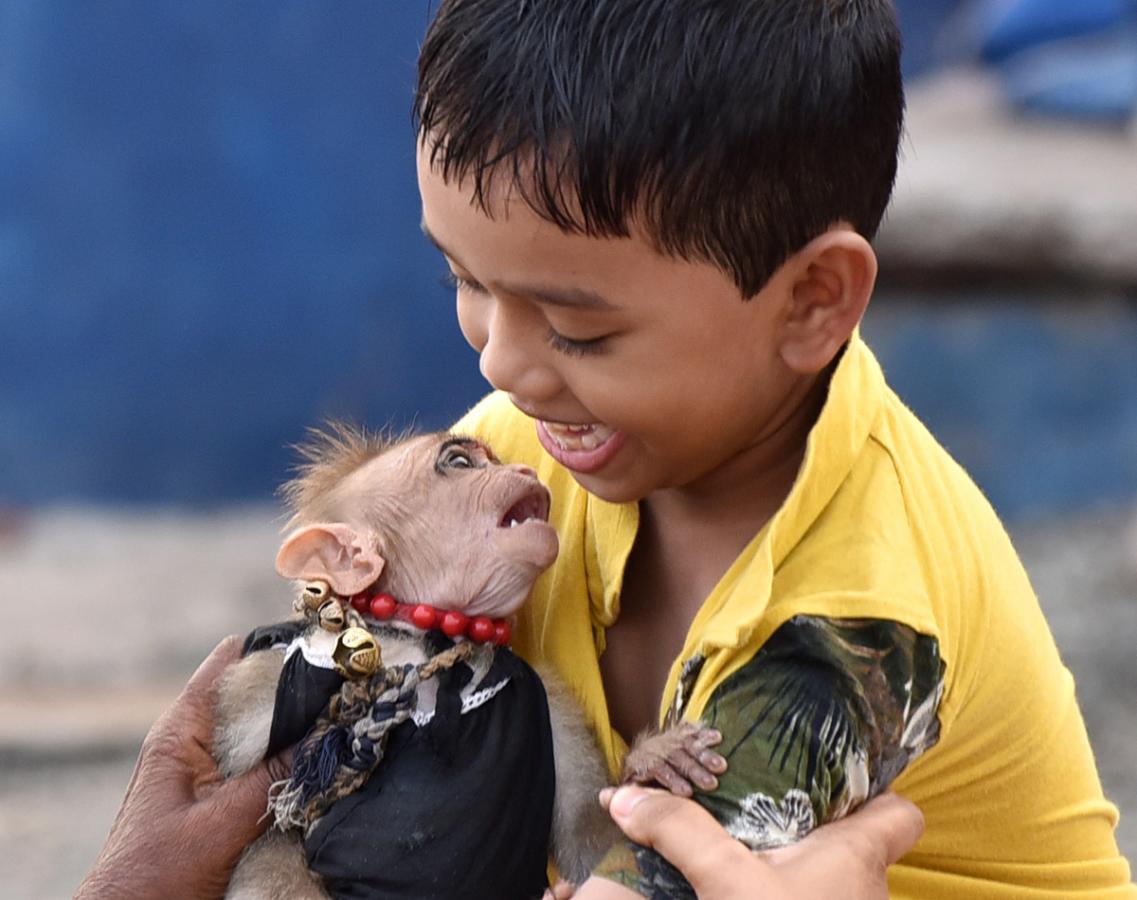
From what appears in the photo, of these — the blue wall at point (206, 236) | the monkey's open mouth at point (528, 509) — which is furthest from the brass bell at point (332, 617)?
the blue wall at point (206, 236)

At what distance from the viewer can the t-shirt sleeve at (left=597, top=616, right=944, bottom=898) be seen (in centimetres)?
184

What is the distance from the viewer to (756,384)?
6.66 ft

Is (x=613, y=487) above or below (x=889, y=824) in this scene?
above

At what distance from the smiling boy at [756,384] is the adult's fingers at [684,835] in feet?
0.12

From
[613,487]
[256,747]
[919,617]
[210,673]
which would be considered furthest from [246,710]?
[919,617]

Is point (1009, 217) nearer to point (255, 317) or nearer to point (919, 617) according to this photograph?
point (255, 317)

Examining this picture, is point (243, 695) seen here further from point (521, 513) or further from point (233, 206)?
point (233, 206)

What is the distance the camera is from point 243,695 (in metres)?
2.35

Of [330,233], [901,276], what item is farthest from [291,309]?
[901,276]

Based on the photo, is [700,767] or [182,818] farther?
[182,818]

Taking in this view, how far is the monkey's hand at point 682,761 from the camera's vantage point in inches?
73.9

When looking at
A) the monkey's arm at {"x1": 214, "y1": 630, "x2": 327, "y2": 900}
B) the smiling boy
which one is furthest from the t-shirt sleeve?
the monkey's arm at {"x1": 214, "y1": 630, "x2": 327, "y2": 900}

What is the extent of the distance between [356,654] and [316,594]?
5.1 inches

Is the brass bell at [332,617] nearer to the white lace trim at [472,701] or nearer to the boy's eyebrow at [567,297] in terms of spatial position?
the white lace trim at [472,701]
